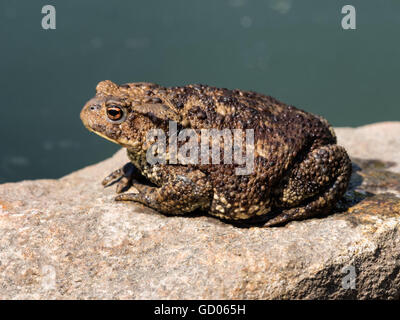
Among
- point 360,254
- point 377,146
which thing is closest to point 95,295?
point 360,254

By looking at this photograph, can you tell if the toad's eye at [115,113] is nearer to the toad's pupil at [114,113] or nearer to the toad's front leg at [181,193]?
the toad's pupil at [114,113]

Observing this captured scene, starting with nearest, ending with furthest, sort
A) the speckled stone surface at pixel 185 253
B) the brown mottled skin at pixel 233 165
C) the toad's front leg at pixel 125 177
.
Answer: the speckled stone surface at pixel 185 253 < the brown mottled skin at pixel 233 165 < the toad's front leg at pixel 125 177

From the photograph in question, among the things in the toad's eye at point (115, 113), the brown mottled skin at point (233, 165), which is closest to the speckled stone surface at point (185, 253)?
the brown mottled skin at point (233, 165)

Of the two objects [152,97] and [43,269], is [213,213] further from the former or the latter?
[43,269]

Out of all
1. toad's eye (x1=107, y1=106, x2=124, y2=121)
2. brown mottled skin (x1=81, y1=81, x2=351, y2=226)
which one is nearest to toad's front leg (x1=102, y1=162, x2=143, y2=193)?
brown mottled skin (x1=81, y1=81, x2=351, y2=226)

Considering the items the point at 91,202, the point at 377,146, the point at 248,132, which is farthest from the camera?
the point at 377,146

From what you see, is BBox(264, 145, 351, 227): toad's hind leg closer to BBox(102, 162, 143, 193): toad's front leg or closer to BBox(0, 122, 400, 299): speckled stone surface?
BBox(0, 122, 400, 299): speckled stone surface
